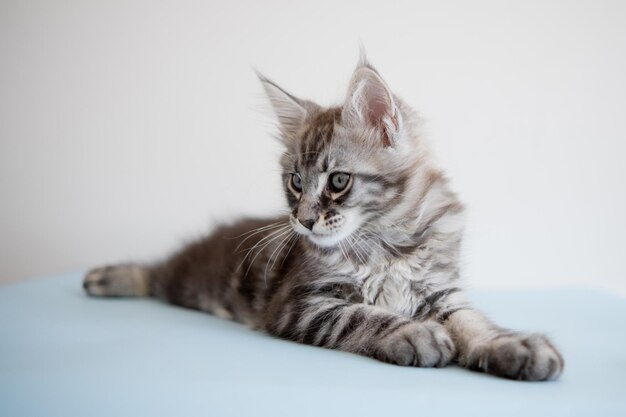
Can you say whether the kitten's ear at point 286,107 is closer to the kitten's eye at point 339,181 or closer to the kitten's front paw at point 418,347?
the kitten's eye at point 339,181

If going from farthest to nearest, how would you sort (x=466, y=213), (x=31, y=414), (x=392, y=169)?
(x=466, y=213)
(x=392, y=169)
(x=31, y=414)

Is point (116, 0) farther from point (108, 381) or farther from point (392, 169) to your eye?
point (108, 381)

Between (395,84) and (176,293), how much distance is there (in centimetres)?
167

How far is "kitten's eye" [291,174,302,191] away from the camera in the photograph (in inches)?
86.7

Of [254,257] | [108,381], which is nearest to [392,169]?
[254,257]

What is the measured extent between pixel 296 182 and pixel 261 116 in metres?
1.14

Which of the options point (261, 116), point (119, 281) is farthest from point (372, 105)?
point (119, 281)

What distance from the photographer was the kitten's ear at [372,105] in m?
2.04

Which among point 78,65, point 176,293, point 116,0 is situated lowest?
point 176,293

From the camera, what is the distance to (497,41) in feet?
11.1

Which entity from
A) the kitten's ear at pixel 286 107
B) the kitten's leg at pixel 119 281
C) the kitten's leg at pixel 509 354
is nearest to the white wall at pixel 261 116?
the kitten's leg at pixel 119 281

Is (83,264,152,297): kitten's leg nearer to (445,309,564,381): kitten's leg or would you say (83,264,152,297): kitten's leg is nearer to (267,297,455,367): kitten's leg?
(267,297,455,367): kitten's leg

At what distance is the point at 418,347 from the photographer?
5.56ft

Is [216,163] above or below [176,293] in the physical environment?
above
